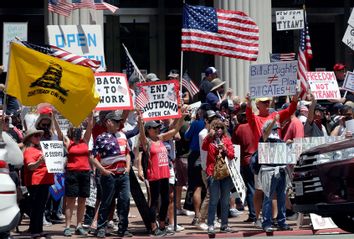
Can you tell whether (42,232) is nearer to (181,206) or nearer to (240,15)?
(181,206)

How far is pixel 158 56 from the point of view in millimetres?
30250

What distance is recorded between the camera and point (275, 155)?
58.3 feet

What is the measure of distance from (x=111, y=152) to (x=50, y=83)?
1774mm

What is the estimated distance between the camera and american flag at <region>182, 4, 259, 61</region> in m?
20.8

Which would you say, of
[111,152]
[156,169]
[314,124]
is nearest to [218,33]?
[314,124]

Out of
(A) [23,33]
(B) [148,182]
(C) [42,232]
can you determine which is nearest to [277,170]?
(B) [148,182]

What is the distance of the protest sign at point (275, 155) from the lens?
58.2ft

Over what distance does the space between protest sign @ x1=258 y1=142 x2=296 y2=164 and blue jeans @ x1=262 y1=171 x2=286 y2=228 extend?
0.74 feet

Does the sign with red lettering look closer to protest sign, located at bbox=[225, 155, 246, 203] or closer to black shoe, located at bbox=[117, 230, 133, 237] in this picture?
protest sign, located at bbox=[225, 155, 246, 203]

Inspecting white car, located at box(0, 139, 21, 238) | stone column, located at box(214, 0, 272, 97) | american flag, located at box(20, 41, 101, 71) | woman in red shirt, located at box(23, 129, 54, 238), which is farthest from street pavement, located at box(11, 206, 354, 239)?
stone column, located at box(214, 0, 272, 97)

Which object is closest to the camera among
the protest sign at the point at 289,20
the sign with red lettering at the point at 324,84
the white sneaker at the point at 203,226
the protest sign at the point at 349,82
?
the white sneaker at the point at 203,226

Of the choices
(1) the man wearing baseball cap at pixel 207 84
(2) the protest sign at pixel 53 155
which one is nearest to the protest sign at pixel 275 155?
(2) the protest sign at pixel 53 155

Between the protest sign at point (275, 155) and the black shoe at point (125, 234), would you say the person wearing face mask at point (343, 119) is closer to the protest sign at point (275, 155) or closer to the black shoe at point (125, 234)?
the protest sign at point (275, 155)

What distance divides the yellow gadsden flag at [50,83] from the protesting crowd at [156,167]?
46.1 inches
